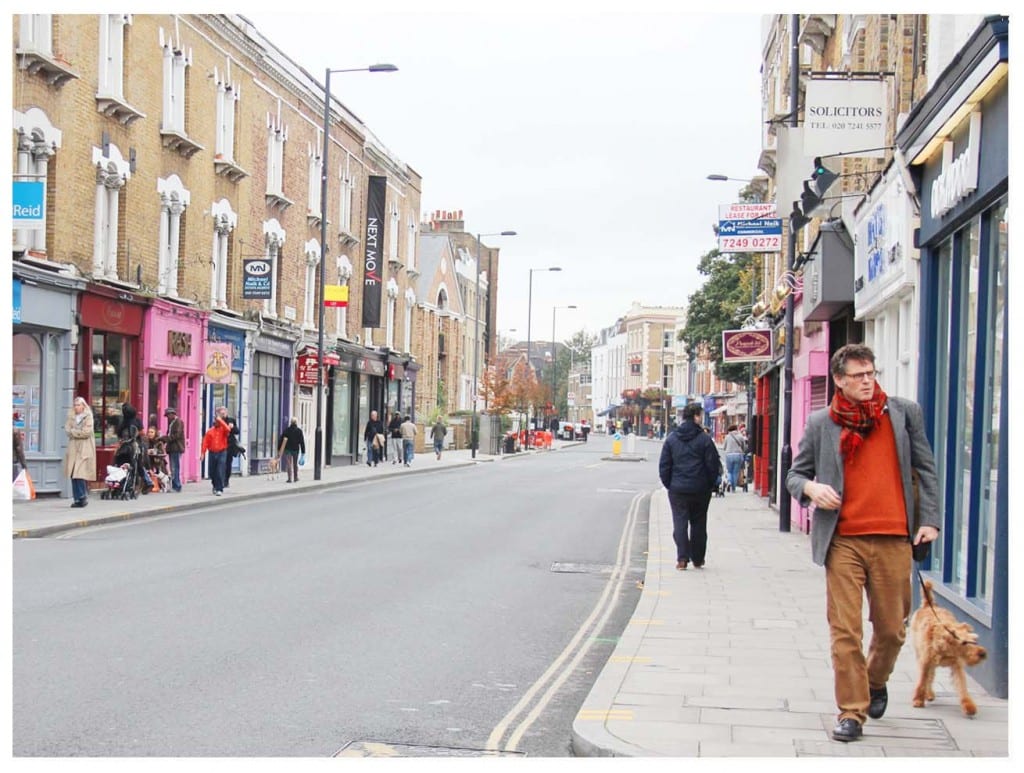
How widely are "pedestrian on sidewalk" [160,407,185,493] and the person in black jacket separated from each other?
Result: 1338cm

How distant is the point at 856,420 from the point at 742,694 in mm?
1910

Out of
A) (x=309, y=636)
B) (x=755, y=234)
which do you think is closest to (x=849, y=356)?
(x=309, y=636)

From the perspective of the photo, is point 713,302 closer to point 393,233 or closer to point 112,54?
point 393,233

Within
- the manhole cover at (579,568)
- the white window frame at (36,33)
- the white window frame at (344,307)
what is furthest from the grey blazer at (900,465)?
the white window frame at (344,307)

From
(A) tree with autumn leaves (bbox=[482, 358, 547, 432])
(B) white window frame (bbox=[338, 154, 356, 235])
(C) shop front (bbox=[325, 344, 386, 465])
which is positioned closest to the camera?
(C) shop front (bbox=[325, 344, 386, 465])

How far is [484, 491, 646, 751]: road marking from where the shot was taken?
6785 millimetres

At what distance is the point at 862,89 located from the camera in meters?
14.7

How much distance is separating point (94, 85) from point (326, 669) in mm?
19192

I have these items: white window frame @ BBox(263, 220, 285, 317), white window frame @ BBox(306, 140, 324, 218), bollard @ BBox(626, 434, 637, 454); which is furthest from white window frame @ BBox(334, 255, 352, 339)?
bollard @ BBox(626, 434, 637, 454)

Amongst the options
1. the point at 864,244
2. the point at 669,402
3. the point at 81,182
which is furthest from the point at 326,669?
the point at 669,402

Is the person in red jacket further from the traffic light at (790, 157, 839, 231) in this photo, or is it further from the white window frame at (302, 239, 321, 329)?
the white window frame at (302, 239, 321, 329)

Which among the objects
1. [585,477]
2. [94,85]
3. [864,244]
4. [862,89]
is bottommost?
[585,477]

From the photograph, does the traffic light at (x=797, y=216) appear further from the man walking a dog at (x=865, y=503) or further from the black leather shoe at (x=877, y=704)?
the black leather shoe at (x=877, y=704)

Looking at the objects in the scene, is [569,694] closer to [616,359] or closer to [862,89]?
[862,89]
